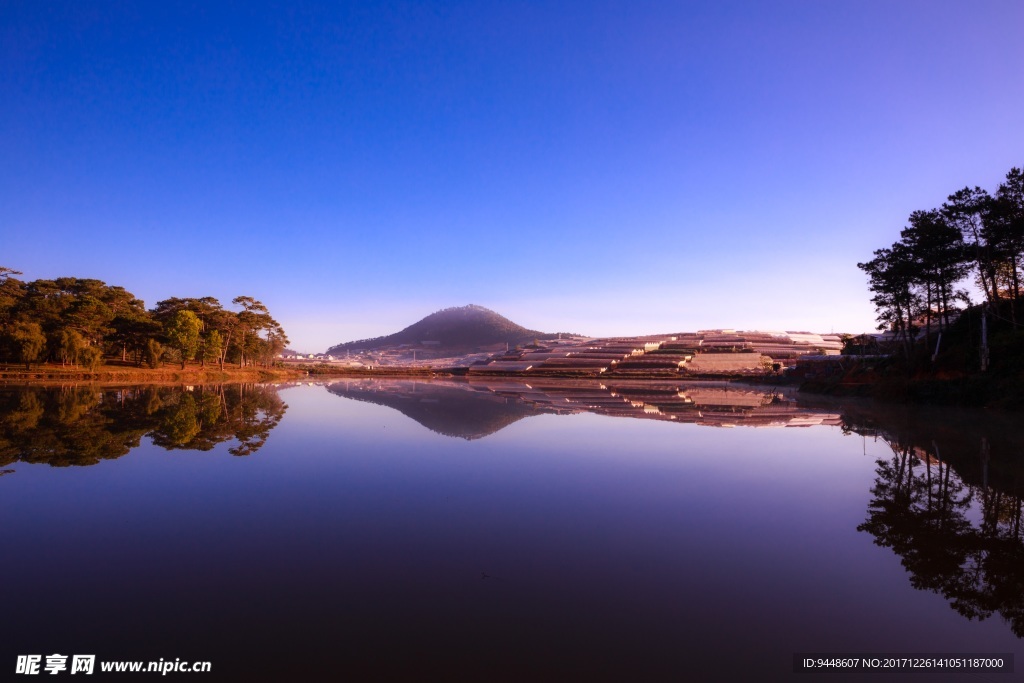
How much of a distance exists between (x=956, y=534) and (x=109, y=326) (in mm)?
64238

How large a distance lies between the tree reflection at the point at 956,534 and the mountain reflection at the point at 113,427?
11334mm

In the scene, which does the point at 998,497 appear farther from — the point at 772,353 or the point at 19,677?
the point at 772,353

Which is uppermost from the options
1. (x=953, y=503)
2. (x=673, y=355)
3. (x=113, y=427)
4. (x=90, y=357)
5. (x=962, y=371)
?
(x=673, y=355)

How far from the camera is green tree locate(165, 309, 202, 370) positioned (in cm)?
5534

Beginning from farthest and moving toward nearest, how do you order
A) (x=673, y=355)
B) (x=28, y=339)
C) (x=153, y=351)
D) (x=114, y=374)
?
(x=673, y=355) → (x=153, y=351) → (x=114, y=374) → (x=28, y=339)

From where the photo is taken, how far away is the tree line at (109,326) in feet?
149

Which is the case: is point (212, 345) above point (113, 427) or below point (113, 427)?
above

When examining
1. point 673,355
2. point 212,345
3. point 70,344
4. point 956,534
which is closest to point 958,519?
point 956,534

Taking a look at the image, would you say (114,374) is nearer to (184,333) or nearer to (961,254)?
(184,333)

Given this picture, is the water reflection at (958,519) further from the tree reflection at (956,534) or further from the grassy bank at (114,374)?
the grassy bank at (114,374)

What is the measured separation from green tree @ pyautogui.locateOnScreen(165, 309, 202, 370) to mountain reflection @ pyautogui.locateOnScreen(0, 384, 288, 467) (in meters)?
32.8

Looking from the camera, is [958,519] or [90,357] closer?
[958,519]

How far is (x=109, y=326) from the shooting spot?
176 ft

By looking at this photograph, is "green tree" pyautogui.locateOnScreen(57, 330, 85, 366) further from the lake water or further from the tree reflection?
the tree reflection
